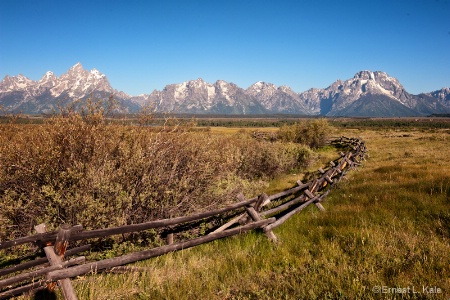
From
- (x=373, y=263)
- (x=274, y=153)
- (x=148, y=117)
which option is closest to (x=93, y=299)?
(x=373, y=263)

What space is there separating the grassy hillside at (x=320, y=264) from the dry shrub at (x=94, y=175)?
1.65 metres

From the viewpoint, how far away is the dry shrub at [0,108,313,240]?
631cm

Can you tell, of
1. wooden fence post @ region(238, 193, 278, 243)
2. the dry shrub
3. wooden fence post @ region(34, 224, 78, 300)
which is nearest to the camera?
wooden fence post @ region(34, 224, 78, 300)

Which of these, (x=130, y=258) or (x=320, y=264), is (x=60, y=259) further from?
(x=320, y=264)

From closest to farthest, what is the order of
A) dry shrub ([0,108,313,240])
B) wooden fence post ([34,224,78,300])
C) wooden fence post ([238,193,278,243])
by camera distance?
wooden fence post ([34,224,78,300])
dry shrub ([0,108,313,240])
wooden fence post ([238,193,278,243])

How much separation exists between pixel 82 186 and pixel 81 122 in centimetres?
160

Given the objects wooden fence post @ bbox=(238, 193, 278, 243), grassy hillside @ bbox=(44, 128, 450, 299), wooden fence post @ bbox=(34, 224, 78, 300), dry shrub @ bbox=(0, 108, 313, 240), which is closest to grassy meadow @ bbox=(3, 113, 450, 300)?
grassy hillside @ bbox=(44, 128, 450, 299)

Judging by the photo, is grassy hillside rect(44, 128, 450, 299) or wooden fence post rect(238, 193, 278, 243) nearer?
grassy hillside rect(44, 128, 450, 299)

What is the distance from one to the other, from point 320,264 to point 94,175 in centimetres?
526

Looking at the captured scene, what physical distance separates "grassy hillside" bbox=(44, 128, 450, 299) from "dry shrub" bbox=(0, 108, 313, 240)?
5.40 feet

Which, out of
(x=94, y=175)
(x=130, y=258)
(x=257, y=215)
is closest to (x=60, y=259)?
(x=130, y=258)

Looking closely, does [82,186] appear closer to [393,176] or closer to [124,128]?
[124,128]

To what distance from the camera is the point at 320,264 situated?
4.84 m

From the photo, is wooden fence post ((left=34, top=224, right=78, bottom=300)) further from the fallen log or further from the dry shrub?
the dry shrub
